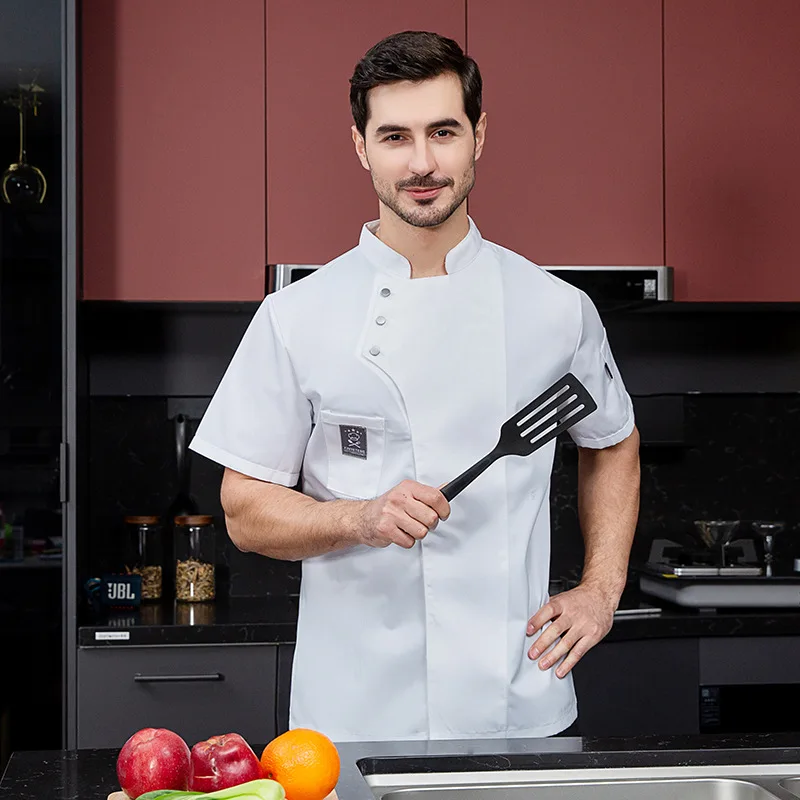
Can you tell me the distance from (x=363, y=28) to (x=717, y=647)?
1.52m

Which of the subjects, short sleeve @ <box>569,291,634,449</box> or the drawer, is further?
the drawer

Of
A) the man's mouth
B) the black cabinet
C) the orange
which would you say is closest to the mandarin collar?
the man's mouth

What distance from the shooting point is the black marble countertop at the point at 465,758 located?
3.50 feet

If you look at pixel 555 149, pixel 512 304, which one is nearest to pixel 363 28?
pixel 555 149

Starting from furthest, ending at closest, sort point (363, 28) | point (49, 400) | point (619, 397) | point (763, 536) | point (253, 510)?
point (763, 536), point (363, 28), point (49, 400), point (619, 397), point (253, 510)

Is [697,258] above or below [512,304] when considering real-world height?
above

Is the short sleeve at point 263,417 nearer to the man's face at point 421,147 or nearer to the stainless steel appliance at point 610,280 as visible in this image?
the man's face at point 421,147

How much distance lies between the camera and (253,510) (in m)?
1.47

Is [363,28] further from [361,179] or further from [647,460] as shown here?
[647,460]

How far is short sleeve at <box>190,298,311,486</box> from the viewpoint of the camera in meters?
1.50

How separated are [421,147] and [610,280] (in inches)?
43.8

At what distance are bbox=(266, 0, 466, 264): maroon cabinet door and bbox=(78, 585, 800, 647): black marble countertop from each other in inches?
30.2

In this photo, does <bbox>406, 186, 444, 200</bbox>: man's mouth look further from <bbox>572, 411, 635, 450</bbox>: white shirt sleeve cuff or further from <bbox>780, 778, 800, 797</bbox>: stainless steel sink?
<bbox>780, 778, 800, 797</bbox>: stainless steel sink

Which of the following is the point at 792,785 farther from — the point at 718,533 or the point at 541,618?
the point at 718,533
